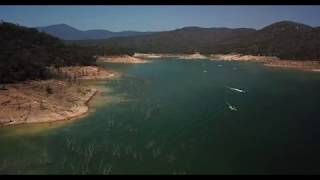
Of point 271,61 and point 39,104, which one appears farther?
point 271,61

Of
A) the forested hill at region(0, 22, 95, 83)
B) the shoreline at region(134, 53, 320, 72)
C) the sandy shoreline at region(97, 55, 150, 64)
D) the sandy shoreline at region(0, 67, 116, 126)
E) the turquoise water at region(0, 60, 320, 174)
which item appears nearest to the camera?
the turquoise water at region(0, 60, 320, 174)

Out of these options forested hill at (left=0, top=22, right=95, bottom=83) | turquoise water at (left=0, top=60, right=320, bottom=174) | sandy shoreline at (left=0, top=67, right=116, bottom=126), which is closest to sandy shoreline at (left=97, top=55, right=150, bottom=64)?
forested hill at (left=0, top=22, right=95, bottom=83)

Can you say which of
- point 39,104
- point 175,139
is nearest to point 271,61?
point 39,104

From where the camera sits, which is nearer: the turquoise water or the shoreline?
the turquoise water

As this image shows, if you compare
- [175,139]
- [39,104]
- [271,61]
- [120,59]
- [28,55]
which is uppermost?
[28,55]

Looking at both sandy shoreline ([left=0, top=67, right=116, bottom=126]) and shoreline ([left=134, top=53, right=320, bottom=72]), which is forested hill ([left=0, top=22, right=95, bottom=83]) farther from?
shoreline ([left=134, top=53, right=320, bottom=72])

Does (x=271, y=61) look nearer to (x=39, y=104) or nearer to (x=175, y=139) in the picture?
(x=39, y=104)

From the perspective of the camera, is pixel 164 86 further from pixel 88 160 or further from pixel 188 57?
pixel 188 57

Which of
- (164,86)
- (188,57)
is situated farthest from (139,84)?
(188,57)
